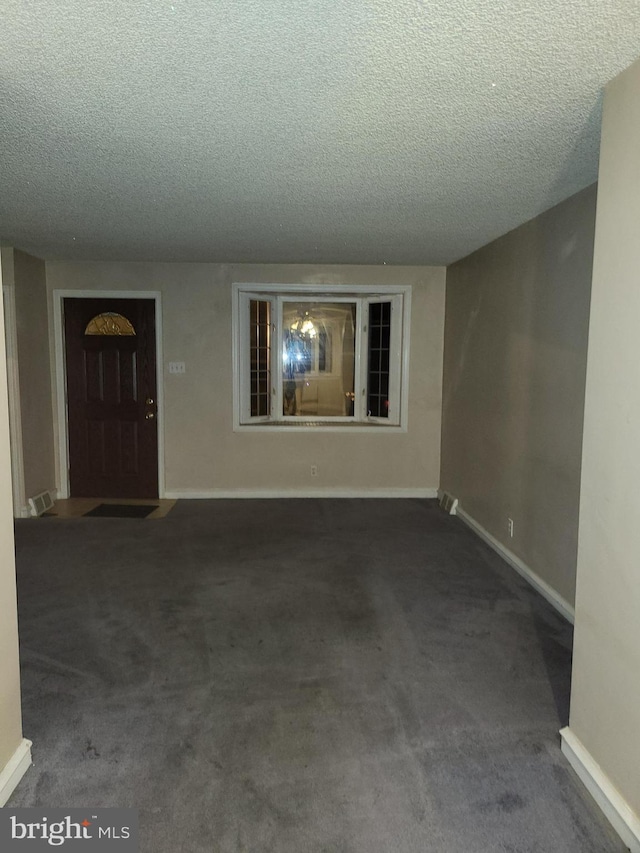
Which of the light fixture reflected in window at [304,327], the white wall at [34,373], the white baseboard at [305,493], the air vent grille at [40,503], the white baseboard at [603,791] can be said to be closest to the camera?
the white baseboard at [603,791]

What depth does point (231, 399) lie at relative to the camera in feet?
18.2

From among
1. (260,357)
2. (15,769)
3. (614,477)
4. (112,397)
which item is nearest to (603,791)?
(614,477)

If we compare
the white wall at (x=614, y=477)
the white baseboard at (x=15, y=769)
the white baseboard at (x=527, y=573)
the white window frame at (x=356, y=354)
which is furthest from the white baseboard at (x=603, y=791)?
the white window frame at (x=356, y=354)

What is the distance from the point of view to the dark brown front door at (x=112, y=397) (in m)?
5.47

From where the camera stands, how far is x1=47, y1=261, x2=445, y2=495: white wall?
544 cm

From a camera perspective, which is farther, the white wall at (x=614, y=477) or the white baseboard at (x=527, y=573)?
the white baseboard at (x=527, y=573)

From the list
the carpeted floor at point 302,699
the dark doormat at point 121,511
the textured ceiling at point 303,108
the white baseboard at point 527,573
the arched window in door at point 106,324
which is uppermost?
the textured ceiling at point 303,108

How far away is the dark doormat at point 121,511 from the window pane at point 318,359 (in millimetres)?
1699

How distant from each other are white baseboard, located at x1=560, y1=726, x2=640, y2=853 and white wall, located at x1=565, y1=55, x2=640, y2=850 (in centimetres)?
1

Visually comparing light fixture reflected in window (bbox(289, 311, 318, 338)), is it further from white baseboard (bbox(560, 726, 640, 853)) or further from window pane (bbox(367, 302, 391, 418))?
white baseboard (bbox(560, 726, 640, 853))

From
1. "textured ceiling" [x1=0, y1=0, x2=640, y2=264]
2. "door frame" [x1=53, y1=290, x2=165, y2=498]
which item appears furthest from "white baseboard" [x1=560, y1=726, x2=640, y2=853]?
"door frame" [x1=53, y1=290, x2=165, y2=498]

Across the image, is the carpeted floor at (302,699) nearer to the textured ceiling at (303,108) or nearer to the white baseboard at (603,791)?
the white baseboard at (603,791)

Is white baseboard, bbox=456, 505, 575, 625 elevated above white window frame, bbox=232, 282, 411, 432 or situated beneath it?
situated beneath

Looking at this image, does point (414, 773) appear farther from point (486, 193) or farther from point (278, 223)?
point (278, 223)
